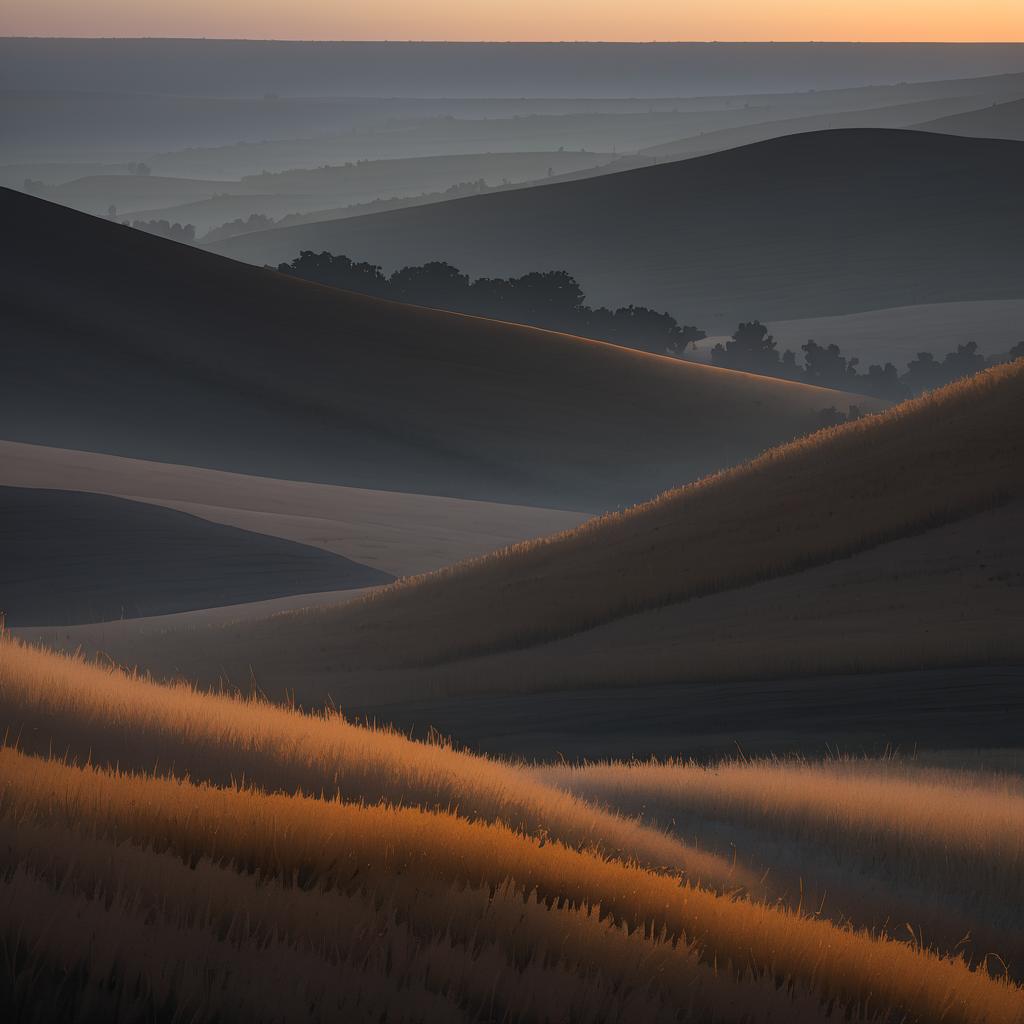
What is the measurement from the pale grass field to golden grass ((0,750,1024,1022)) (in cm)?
2

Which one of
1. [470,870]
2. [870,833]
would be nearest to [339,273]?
[870,833]

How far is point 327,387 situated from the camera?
10181cm

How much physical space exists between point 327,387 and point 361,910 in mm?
98054

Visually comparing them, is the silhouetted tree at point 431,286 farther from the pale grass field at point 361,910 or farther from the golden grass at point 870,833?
the pale grass field at point 361,910

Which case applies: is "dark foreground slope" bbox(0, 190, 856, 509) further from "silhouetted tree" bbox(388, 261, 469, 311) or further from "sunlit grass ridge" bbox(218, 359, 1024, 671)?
"sunlit grass ridge" bbox(218, 359, 1024, 671)

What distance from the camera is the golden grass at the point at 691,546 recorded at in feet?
73.3

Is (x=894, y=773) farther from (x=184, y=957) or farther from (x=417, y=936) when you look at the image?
(x=184, y=957)

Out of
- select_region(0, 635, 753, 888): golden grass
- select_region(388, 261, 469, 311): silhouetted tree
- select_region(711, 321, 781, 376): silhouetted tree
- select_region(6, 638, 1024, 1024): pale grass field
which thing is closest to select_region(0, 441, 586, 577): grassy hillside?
select_region(0, 635, 753, 888): golden grass

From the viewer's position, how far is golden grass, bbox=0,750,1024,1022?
549cm

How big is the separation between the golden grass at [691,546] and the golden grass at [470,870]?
1609 cm

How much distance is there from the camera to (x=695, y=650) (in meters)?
19.2

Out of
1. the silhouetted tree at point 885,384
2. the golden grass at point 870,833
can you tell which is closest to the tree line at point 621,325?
the silhouetted tree at point 885,384

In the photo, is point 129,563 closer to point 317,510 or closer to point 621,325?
point 317,510

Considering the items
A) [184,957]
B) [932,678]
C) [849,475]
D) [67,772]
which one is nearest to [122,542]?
[849,475]
